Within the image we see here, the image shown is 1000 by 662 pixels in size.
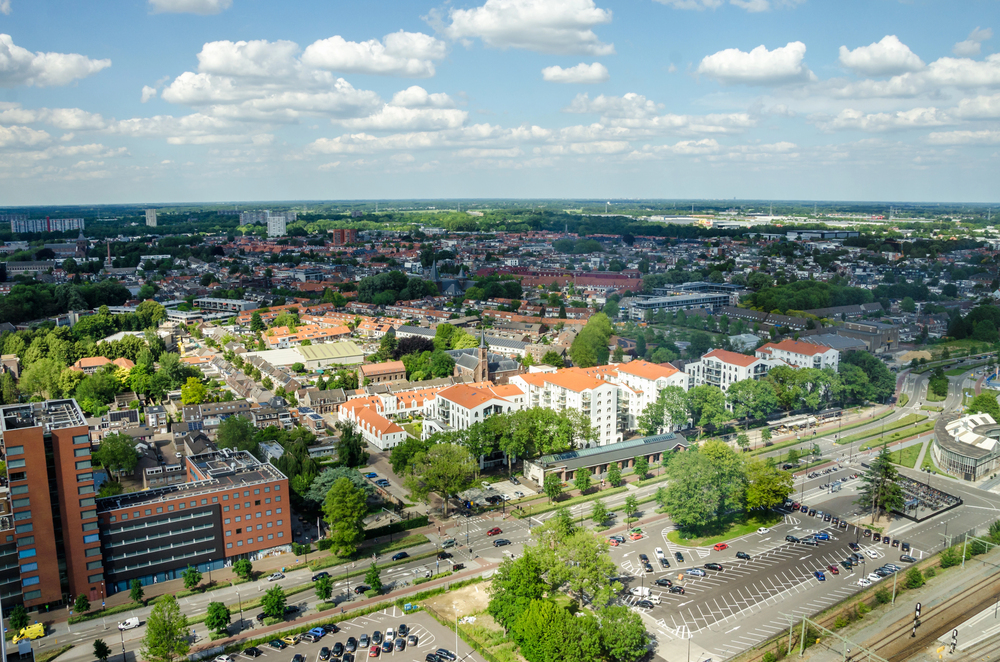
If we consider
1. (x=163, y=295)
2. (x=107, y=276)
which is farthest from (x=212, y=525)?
(x=107, y=276)

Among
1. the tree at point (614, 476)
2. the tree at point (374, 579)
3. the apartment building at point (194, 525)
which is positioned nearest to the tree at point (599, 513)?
the tree at point (614, 476)

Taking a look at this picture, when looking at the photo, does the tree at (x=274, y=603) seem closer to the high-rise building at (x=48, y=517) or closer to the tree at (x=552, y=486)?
the high-rise building at (x=48, y=517)

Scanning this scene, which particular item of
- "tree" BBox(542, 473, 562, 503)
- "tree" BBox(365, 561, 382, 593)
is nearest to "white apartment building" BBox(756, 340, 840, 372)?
"tree" BBox(542, 473, 562, 503)

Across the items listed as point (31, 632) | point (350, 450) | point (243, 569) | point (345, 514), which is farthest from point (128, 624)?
point (350, 450)

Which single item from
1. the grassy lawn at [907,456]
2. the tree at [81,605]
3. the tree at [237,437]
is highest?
the tree at [237,437]

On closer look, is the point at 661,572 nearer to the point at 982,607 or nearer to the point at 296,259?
the point at 982,607
